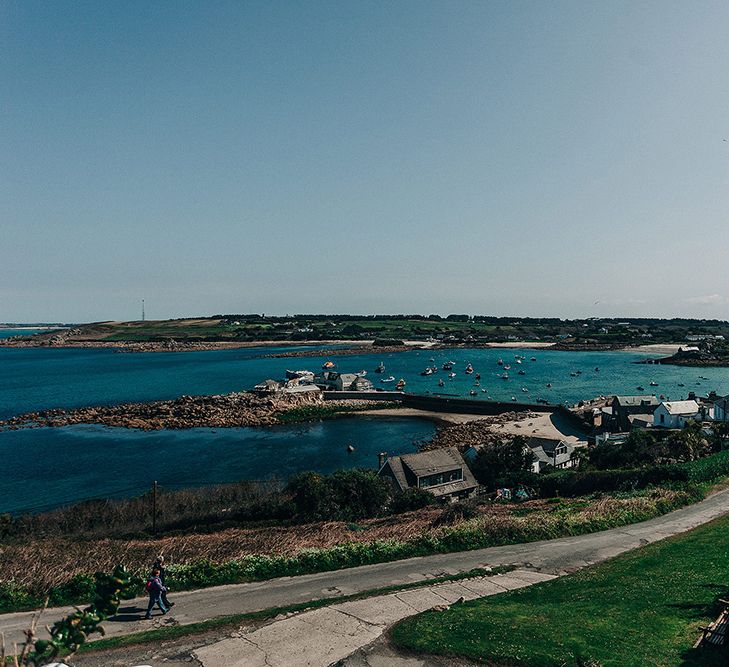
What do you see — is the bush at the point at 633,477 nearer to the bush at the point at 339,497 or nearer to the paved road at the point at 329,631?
the bush at the point at 339,497

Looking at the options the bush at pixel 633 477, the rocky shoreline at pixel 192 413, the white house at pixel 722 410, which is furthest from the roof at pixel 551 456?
the rocky shoreline at pixel 192 413

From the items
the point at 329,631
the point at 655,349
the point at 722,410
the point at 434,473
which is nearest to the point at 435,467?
the point at 434,473

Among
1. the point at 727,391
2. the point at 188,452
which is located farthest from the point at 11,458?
the point at 727,391

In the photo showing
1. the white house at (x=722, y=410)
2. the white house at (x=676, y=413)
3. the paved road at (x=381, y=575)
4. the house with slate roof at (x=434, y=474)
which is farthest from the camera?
the white house at (x=676, y=413)

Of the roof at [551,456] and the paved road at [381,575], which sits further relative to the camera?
the roof at [551,456]

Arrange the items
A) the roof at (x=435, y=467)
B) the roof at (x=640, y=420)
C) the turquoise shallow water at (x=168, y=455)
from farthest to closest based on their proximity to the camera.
Answer: the roof at (x=640, y=420)
the turquoise shallow water at (x=168, y=455)
the roof at (x=435, y=467)

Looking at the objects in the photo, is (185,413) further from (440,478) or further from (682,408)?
(682,408)
